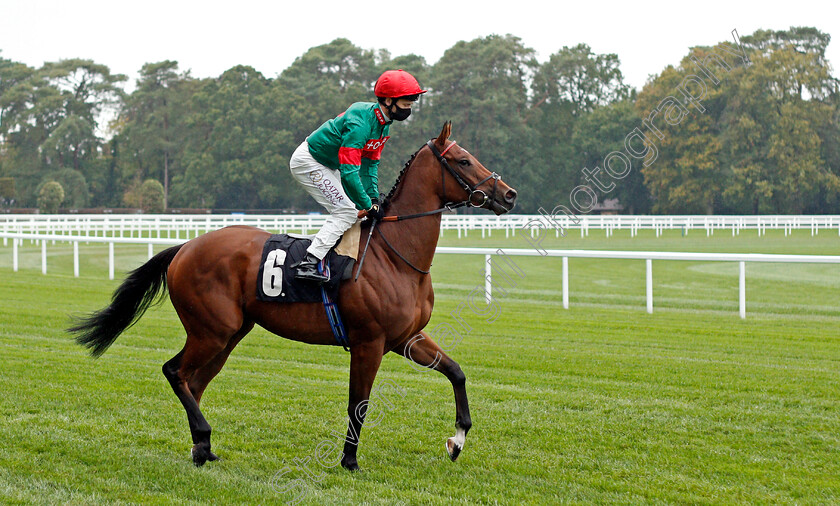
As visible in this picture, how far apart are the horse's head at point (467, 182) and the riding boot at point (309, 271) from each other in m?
0.83

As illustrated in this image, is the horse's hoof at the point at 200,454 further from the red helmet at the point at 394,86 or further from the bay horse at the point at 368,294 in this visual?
the red helmet at the point at 394,86

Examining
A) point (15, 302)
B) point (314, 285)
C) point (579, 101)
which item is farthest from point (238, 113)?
point (314, 285)

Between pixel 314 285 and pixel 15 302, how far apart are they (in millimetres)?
8758

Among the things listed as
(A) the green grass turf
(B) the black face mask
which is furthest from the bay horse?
(A) the green grass turf

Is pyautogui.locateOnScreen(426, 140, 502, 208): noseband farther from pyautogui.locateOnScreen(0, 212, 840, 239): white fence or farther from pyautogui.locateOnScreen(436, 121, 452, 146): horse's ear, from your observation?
pyautogui.locateOnScreen(0, 212, 840, 239): white fence

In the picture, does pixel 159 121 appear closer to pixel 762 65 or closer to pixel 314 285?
pixel 762 65

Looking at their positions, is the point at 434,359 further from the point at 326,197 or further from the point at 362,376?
the point at 326,197

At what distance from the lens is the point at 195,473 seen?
160 inches

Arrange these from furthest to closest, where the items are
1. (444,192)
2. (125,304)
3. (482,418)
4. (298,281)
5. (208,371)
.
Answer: (482,418)
(125,304)
(208,371)
(444,192)
(298,281)

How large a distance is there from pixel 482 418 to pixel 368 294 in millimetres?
1416

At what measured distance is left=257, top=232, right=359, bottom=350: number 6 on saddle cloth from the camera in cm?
434

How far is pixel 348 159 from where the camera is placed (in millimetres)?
4207

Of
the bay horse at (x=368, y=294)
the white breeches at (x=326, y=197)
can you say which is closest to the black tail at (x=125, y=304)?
the bay horse at (x=368, y=294)

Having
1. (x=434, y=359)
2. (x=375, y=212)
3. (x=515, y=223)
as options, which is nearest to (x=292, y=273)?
(x=375, y=212)
